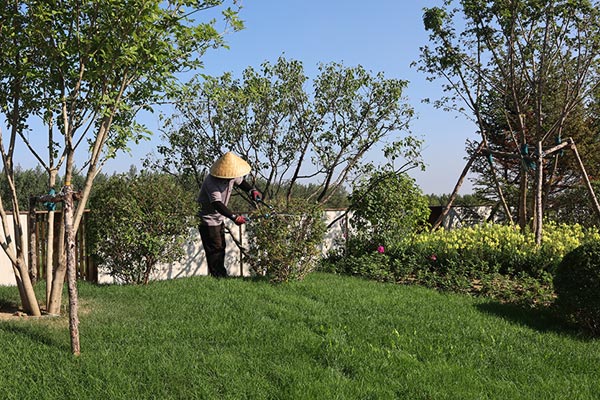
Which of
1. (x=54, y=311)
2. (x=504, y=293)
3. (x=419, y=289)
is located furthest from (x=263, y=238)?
(x=504, y=293)

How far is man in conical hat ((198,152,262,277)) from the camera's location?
27.6ft

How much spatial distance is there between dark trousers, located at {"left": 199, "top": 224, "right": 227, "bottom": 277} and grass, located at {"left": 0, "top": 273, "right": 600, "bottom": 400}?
5.16 feet

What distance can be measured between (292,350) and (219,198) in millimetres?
3860

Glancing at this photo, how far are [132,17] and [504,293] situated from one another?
5.80 m

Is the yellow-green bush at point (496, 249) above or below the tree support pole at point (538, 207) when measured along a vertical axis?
below

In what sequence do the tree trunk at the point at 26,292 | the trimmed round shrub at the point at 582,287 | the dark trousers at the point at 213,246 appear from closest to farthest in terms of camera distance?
1. the trimmed round shrub at the point at 582,287
2. the tree trunk at the point at 26,292
3. the dark trousers at the point at 213,246

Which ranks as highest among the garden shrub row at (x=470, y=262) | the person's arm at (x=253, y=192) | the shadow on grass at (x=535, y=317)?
the person's arm at (x=253, y=192)

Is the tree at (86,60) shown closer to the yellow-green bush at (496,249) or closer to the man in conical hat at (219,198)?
the man in conical hat at (219,198)

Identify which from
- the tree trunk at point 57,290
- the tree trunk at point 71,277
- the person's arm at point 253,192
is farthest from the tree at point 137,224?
the tree trunk at point 71,277

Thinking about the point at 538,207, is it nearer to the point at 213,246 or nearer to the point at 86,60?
the point at 213,246

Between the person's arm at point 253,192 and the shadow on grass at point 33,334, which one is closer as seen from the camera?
→ the shadow on grass at point 33,334

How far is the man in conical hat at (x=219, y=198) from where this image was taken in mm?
8422

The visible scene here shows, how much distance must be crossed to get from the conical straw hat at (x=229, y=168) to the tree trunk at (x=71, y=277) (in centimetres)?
344

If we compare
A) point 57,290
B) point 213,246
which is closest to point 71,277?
point 57,290
